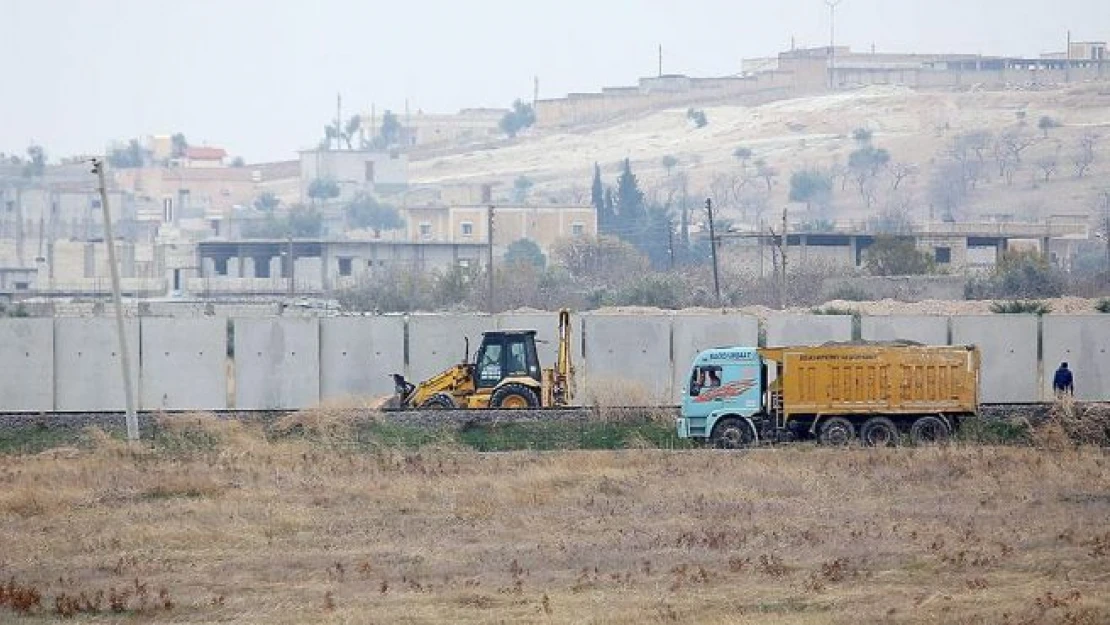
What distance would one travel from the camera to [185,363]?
48.7 meters

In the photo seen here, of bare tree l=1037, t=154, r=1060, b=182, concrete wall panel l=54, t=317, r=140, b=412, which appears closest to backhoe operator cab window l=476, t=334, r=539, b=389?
concrete wall panel l=54, t=317, r=140, b=412

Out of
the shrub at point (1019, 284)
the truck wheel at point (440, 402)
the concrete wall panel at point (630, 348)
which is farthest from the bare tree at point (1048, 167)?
the truck wheel at point (440, 402)

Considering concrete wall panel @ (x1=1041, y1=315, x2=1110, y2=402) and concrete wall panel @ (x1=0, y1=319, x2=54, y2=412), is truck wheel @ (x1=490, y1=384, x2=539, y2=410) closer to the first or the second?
concrete wall panel @ (x1=0, y1=319, x2=54, y2=412)

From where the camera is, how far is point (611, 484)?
30.8m

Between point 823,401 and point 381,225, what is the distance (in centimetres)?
16379

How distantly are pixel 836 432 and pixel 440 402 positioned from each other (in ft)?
31.3

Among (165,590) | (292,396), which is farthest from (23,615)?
(292,396)

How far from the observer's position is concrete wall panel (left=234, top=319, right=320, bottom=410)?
159 feet

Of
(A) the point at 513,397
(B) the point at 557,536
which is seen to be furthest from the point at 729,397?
(B) the point at 557,536

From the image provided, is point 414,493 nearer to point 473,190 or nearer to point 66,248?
point 66,248

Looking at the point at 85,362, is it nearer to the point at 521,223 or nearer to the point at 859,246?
the point at 859,246

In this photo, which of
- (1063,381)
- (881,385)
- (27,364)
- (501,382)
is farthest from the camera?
(27,364)

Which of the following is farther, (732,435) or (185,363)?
(185,363)

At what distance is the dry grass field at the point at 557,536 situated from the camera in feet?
70.3
